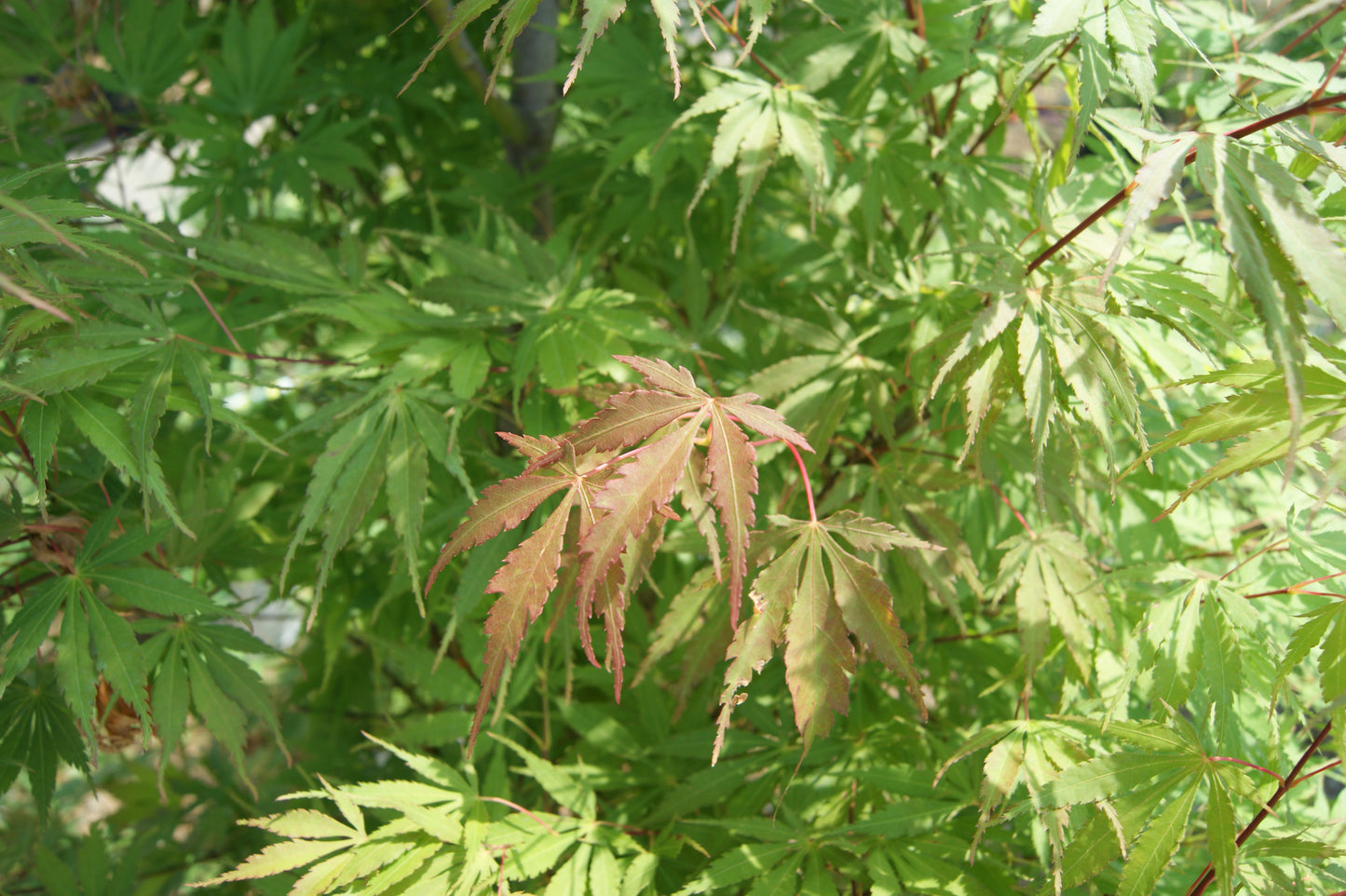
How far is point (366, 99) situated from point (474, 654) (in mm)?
1155

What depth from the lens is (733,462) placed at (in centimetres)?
77

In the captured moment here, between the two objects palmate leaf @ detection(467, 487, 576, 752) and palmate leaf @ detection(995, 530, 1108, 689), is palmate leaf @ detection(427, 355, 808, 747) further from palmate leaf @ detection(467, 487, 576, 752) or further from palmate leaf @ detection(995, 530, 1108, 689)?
palmate leaf @ detection(995, 530, 1108, 689)

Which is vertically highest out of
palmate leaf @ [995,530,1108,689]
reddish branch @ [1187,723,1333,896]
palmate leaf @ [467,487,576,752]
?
palmate leaf @ [467,487,576,752]

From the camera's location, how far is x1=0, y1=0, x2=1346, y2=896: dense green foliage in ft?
2.64

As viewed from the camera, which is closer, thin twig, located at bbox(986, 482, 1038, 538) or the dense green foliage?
the dense green foliage

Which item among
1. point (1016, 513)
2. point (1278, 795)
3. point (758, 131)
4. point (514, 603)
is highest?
point (758, 131)

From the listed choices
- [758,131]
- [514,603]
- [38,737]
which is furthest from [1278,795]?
[38,737]

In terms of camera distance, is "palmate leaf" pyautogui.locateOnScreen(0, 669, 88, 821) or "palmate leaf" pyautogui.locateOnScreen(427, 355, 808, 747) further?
"palmate leaf" pyautogui.locateOnScreen(0, 669, 88, 821)

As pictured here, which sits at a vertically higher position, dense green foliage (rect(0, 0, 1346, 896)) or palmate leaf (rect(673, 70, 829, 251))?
palmate leaf (rect(673, 70, 829, 251))

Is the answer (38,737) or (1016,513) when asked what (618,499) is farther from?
(38,737)

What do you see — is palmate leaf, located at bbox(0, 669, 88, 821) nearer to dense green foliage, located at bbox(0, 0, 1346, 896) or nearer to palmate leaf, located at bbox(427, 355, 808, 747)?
dense green foliage, located at bbox(0, 0, 1346, 896)

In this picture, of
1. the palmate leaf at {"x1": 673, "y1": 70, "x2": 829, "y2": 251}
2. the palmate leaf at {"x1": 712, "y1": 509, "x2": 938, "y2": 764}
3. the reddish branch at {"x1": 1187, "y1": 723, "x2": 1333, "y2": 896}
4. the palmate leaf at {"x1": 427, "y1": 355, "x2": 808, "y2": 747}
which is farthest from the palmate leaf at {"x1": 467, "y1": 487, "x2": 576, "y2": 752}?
the reddish branch at {"x1": 1187, "y1": 723, "x2": 1333, "y2": 896}

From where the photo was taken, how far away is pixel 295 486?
1.46m

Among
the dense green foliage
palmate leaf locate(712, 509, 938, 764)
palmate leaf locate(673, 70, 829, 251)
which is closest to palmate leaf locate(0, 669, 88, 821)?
the dense green foliage
